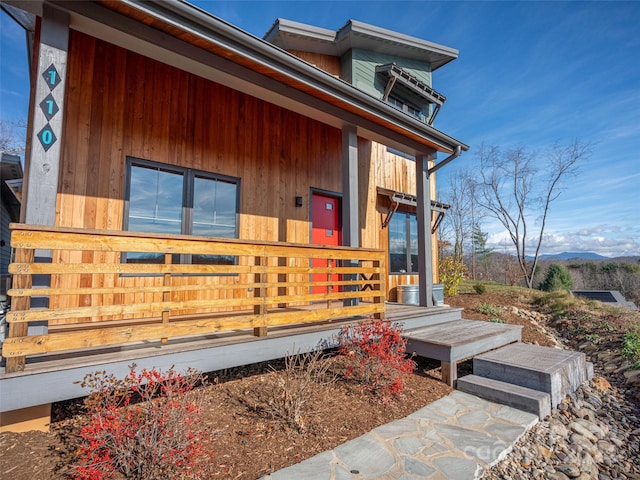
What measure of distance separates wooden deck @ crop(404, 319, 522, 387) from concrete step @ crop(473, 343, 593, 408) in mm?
177

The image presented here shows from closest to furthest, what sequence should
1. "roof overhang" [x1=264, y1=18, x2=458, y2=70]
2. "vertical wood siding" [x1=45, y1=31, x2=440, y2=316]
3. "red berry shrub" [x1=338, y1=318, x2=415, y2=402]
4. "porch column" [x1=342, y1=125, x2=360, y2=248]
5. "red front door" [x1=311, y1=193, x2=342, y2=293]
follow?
"red berry shrub" [x1=338, y1=318, x2=415, y2=402]
"vertical wood siding" [x1=45, y1=31, x2=440, y2=316]
"porch column" [x1=342, y1=125, x2=360, y2=248]
"red front door" [x1=311, y1=193, x2=342, y2=293]
"roof overhang" [x1=264, y1=18, x2=458, y2=70]

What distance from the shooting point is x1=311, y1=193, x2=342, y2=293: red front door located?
20.6 ft

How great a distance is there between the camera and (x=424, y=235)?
237 inches

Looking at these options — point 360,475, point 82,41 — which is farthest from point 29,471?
point 82,41

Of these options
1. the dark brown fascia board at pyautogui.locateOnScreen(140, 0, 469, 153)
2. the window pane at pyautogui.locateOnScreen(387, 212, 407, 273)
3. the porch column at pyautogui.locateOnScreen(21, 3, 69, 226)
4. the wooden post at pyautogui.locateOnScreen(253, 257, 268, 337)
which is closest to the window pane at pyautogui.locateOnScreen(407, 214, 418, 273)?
the window pane at pyautogui.locateOnScreen(387, 212, 407, 273)

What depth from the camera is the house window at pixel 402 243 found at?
25.5 feet

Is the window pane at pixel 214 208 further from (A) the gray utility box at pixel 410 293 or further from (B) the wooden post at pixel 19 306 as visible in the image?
(A) the gray utility box at pixel 410 293

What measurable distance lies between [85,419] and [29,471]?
1.64ft

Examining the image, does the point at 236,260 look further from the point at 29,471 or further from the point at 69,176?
the point at 29,471

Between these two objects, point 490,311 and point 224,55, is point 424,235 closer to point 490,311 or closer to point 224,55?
point 490,311

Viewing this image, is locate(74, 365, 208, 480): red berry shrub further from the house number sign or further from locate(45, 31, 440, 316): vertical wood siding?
the house number sign

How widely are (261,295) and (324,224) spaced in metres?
3.24

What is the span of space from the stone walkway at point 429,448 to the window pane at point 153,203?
3316mm

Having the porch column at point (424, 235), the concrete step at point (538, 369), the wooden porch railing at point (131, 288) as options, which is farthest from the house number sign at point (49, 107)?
the porch column at point (424, 235)
